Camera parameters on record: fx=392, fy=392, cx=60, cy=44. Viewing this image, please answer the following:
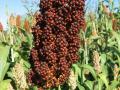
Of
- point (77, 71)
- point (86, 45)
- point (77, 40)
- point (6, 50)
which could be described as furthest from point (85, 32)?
point (77, 40)

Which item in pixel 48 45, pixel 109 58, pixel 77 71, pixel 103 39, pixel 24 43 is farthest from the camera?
pixel 103 39

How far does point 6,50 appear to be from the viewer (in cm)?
403

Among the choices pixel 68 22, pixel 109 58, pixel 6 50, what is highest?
pixel 68 22

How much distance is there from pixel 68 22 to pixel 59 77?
0.46 m

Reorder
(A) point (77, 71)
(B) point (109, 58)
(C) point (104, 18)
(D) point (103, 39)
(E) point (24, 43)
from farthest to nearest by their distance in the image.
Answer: (C) point (104, 18), (D) point (103, 39), (E) point (24, 43), (B) point (109, 58), (A) point (77, 71)

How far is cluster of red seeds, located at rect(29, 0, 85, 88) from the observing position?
3.16 metres

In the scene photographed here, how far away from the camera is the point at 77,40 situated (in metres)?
3.23

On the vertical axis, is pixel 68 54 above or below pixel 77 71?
above

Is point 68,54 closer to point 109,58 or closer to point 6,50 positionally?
point 6,50

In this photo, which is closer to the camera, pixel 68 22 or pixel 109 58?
pixel 68 22

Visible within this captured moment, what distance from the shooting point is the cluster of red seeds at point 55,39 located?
3156mm

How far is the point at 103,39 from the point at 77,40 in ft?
10.3

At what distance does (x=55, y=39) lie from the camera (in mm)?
3176

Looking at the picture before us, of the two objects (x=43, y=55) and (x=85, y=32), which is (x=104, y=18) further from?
(x=43, y=55)
